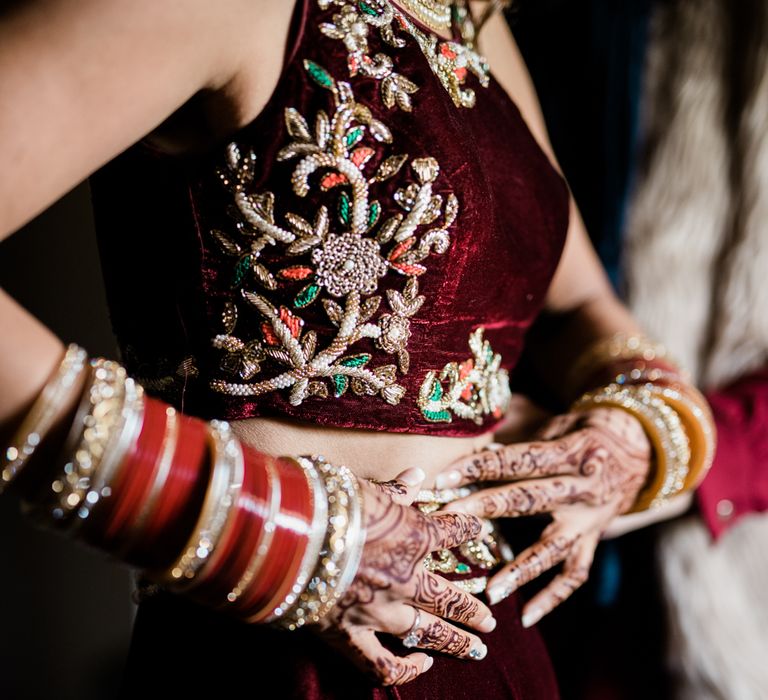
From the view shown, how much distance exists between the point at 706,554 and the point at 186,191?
A: 837mm

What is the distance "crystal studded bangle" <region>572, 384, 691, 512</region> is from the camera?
0.70m

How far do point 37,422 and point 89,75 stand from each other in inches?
6.9

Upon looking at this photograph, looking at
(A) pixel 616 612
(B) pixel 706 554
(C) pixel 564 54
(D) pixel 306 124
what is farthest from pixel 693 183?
(D) pixel 306 124

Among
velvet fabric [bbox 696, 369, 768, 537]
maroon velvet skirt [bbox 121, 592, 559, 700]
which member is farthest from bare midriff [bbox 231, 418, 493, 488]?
velvet fabric [bbox 696, 369, 768, 537]

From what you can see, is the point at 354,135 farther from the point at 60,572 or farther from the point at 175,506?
the point at 60,572

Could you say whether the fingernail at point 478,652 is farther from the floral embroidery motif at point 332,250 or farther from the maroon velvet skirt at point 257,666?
the floral embroidery motif at point 332,250

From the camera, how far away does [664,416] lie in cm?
70

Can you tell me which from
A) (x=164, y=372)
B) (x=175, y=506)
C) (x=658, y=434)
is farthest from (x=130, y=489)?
(x=658, y=434)

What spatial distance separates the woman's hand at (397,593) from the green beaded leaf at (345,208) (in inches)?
6.5

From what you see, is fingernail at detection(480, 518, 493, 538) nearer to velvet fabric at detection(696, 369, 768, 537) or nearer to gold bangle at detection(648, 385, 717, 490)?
gold bangle at detection(648, 385, 717, 490)

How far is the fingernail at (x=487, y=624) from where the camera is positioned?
0.53 m

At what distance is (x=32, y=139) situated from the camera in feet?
1.20

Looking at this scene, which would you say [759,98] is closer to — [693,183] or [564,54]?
[693,183]

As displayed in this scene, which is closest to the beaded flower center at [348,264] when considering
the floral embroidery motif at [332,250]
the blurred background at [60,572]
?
the floral embroidery motif at [332,250]
